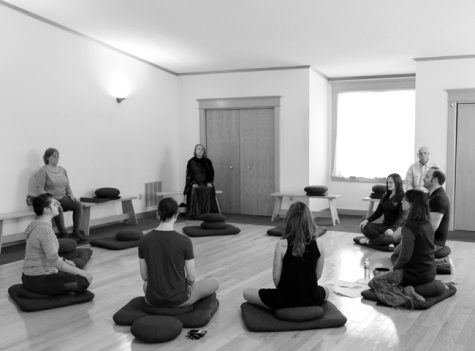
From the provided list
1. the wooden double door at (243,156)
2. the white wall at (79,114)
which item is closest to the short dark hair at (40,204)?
the white wall at (79,114)

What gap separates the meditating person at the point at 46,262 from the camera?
3773mm

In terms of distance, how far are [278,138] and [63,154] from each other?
3449 mm

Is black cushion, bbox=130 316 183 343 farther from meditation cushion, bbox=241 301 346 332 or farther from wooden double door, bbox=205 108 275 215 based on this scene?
wooden double door, bbox=205 108 275 215

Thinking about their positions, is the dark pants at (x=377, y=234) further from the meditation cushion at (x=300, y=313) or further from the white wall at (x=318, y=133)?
the meditation cushion at (x=300, y=313)

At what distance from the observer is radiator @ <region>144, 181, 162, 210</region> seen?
28.3ft

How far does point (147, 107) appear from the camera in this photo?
8547 mm

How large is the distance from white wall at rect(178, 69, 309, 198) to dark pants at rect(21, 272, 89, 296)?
507cm

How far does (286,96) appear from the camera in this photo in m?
8.55

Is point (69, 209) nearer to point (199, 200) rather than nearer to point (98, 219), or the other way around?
point (98, 219)

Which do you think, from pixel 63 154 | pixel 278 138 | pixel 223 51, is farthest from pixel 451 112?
pixel 63 154

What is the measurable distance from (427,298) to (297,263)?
122cm

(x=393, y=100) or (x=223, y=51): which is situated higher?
(x=223, y=51)

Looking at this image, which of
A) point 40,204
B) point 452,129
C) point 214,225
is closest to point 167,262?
point 40,204

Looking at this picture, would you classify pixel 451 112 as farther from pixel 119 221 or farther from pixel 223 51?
pixel 119 221
